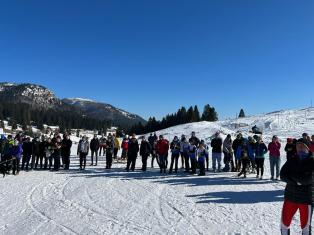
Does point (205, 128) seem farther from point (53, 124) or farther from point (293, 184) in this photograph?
point (53, 124)

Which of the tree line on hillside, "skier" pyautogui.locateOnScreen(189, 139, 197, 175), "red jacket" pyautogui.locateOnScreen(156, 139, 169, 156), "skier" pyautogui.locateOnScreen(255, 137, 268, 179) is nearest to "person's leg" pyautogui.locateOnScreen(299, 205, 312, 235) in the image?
"skier" pyautogui.locateOnScreen(255, 137, 268, 179)

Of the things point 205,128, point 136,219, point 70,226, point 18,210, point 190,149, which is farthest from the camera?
point 205,128

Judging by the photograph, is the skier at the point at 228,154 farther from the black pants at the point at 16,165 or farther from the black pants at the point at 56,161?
the black pants at the point at 16,165

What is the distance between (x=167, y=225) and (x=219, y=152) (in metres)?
9.90

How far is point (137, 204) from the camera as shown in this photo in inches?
414

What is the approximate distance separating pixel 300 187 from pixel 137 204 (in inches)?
212

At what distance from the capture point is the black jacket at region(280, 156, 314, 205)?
20.8ft

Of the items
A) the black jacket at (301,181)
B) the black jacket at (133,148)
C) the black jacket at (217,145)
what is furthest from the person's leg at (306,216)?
the black jacket at (133,148)

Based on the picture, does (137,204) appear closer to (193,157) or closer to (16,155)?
(193,157)

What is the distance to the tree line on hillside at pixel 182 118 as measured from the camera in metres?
95.9

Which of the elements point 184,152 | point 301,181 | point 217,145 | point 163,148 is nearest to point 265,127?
point 217,145

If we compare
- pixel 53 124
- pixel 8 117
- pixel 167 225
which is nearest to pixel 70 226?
pixel 167 225

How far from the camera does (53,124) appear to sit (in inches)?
7416

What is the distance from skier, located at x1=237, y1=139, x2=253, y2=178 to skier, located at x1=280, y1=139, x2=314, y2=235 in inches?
386
